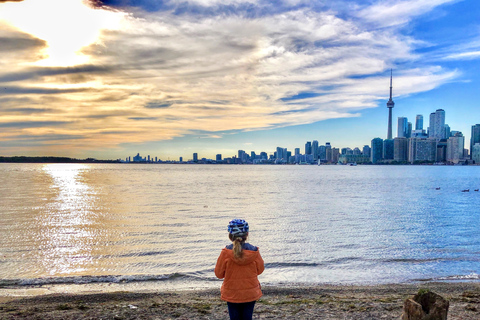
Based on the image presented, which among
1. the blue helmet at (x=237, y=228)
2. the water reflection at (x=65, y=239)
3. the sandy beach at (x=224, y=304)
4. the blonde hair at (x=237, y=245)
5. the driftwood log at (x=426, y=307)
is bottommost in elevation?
the water reflection at (x=65, y=239)

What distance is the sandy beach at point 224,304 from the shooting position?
29.9 ft

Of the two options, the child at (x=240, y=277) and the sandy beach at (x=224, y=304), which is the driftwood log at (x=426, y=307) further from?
the child at (x=240, y=277)

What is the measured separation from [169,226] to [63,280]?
40.2ft

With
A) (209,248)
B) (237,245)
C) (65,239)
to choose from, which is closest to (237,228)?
(237,245)

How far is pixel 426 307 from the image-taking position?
7.09m

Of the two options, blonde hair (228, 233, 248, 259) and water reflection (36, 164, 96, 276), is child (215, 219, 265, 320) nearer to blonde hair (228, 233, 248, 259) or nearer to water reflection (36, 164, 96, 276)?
blonde hair (228, 233, 248, 259)

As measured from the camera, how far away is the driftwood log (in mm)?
6855

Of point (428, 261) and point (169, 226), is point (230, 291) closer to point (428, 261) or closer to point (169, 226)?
point (428, 261)

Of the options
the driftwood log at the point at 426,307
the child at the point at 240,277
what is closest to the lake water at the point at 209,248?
the driftwood log at the point at 426,307

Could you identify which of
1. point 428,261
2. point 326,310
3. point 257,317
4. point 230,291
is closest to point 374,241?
point 428,261

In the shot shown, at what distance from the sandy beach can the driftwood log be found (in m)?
2.00

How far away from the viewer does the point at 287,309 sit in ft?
31.8

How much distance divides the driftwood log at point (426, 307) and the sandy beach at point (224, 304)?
2.00 meters

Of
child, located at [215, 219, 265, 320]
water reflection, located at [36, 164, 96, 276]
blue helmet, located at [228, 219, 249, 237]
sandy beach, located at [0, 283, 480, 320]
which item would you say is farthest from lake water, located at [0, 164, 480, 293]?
blue helmet, located at [228, 219, 249, 237]
